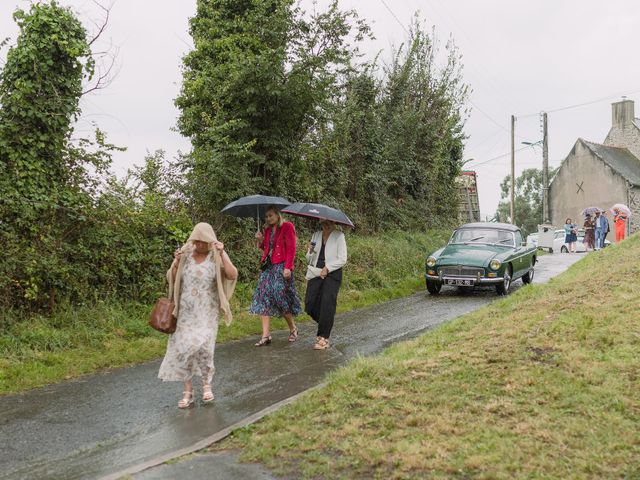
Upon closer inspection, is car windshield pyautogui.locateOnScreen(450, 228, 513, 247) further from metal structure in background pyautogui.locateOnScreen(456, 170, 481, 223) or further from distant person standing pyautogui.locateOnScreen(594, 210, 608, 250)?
metal structure in background pyautogui.locateOnScreen(456, 170, 481, 223)

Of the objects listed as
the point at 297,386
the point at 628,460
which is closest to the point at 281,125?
the point at 297,386

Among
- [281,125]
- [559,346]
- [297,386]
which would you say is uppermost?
[281,125]

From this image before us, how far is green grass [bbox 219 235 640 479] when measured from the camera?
413cm

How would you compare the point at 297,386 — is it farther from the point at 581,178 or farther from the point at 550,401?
the point at 581,178

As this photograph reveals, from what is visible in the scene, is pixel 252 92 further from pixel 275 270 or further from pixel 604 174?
pixel 604 174

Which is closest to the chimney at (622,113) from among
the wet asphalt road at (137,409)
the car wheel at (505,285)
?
the car wheel at (505,285)

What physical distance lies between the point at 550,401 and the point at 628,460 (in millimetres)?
1078

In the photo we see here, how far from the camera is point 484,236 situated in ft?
54.3

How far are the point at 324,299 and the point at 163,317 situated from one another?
3207 millimetres

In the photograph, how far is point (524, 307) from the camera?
30.9 ft

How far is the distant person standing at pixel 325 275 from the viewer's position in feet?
29.6

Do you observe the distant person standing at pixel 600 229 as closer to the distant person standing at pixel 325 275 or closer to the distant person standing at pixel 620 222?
the distant person standing at pixel 620 222

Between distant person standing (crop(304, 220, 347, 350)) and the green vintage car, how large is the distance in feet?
21.5

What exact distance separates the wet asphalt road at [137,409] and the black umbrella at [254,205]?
2.04 metres
